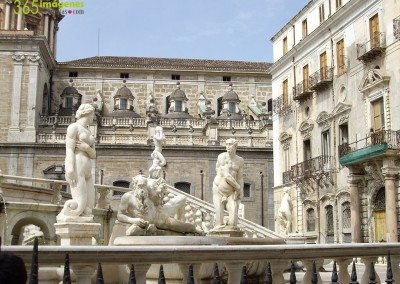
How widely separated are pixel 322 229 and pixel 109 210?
1413 cm

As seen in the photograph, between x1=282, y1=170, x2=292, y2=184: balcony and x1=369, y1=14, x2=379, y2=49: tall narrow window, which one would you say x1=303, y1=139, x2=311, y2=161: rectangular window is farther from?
x1=369, y1=14, x2=379, y2=49: tall narrow window

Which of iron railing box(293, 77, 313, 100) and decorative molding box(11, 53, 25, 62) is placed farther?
decorative molding box(11, 53, 25, 62)

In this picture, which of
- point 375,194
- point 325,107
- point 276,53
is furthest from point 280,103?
point 375,194

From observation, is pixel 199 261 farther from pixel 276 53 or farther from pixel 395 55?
pixel 276 53

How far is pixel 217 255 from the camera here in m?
5.38

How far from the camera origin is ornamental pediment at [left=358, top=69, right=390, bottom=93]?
71.3ft

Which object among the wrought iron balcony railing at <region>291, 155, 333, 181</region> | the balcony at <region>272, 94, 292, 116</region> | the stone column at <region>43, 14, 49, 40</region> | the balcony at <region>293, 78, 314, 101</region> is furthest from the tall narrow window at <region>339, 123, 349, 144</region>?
the stone column at <region>43, 14, 49, 40</region>

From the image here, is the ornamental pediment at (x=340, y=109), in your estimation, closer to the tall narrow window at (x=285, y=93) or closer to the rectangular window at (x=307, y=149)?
the rectangular window at (x=307, y=149)

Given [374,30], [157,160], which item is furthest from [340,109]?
[157,160]

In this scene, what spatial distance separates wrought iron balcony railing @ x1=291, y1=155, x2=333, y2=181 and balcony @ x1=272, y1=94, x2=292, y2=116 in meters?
3.85

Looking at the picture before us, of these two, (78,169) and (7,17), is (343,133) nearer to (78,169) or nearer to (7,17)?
(78,169)

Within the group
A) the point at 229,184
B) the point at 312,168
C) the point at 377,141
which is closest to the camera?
the point at 229,184

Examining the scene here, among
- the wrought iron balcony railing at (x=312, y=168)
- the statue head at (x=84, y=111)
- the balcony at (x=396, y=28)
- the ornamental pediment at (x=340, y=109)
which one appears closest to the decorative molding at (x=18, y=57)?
the wrought iron balcony railing at (x=312, y=168)

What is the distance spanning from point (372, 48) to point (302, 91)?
6642mm
